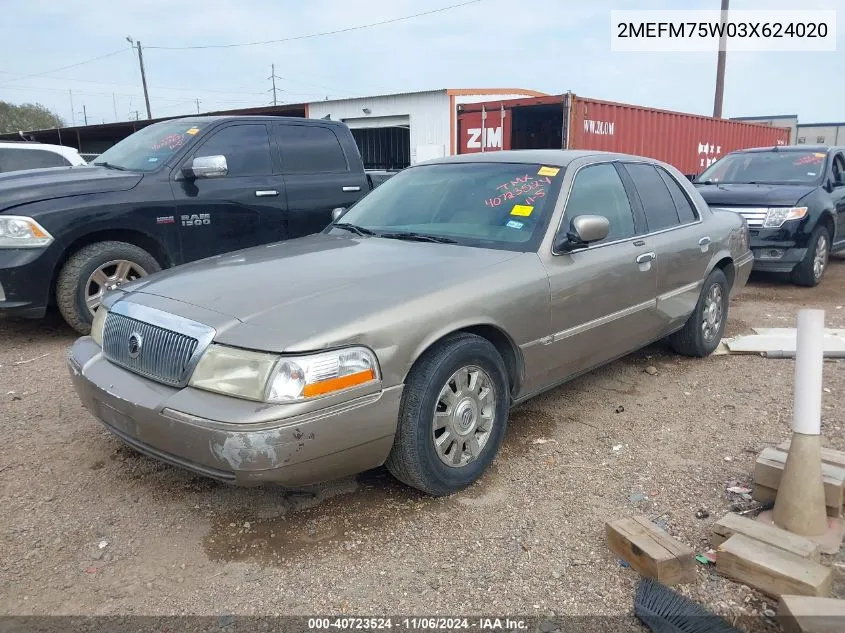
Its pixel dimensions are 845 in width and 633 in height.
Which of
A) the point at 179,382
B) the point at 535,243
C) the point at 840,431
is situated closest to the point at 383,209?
the point at 535,243

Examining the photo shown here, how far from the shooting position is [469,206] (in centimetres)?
397

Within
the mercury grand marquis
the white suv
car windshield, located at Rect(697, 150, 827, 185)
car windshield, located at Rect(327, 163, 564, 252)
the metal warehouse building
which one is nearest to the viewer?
the mercury grand marquis

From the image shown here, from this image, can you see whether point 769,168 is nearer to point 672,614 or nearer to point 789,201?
point 789,201

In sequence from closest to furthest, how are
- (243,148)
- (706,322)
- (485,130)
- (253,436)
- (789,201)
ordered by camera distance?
(253,436) → (706,322) → (243,148) → (789,201) → (485,130)

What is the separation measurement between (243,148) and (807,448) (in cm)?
539

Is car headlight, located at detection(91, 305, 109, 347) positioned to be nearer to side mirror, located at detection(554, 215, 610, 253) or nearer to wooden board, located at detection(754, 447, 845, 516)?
side mirror, located at detection(554, 215, 610, 253)

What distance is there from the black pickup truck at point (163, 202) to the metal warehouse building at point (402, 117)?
36.8ft

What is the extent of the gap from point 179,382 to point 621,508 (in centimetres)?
203

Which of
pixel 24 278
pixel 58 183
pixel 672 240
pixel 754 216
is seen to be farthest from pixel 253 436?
pixel 754 216

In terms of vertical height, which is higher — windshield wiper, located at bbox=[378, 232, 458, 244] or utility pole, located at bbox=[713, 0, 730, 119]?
utility pole, located at bbox=[713, 0, 730, 119]

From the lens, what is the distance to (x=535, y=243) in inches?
142

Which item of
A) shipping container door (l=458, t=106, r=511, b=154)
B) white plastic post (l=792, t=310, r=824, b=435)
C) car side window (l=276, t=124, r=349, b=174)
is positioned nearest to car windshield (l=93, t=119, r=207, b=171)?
car side window (l=276, t=124, r=349, b=174)

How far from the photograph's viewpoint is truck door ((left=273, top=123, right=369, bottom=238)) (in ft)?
21.8

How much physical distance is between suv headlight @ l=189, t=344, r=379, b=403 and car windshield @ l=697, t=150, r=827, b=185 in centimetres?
813
